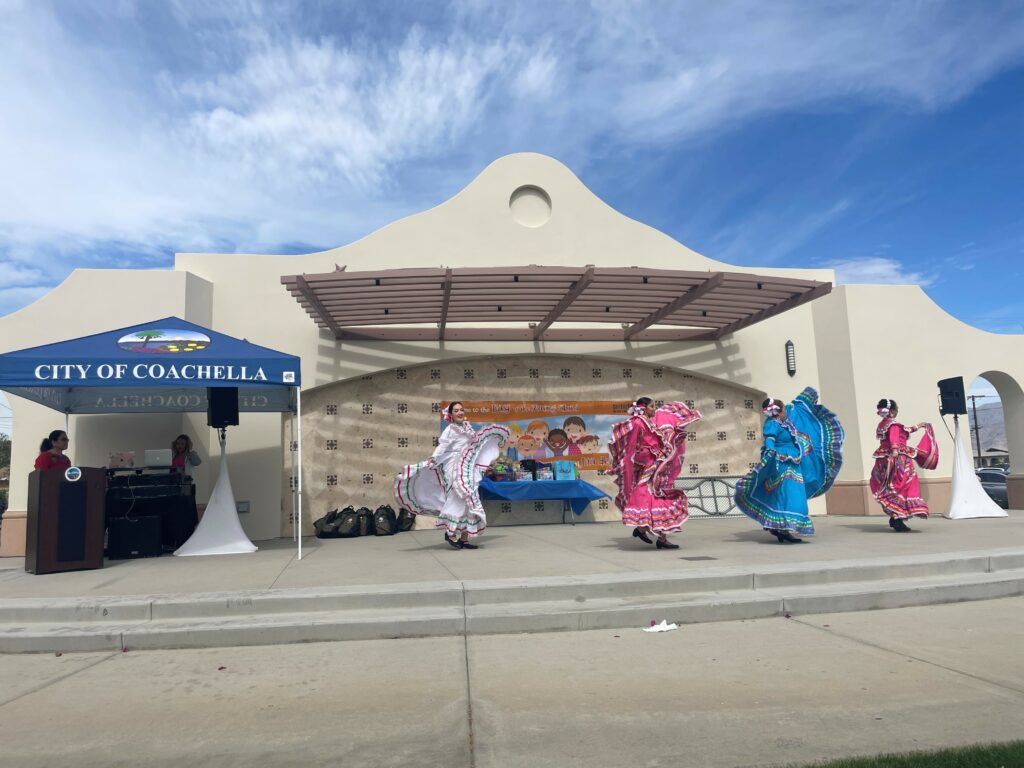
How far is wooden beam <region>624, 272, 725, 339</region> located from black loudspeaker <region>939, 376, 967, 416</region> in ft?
15.9

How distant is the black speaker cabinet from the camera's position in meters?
9.47

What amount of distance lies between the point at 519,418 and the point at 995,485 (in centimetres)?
1589

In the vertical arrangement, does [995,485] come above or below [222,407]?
below

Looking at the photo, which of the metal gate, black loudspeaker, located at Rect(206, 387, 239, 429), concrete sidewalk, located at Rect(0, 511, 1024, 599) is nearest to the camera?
concrete sidewalk, located at Rect(0, 511, 1024, 599)

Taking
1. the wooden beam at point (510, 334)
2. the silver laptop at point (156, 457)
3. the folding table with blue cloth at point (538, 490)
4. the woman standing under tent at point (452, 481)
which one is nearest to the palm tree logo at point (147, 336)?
the silver laptop at point (156, 457)

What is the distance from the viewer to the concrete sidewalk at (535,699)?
343cm

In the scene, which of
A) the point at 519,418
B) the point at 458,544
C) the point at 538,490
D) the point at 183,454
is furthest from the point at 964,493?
the point at 183,454

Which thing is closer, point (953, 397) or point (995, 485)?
point (953, 397)

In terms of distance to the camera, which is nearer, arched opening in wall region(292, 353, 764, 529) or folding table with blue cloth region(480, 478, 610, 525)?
folding table with blue cloth region(480, 478, 610, 525)

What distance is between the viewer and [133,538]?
376 inches

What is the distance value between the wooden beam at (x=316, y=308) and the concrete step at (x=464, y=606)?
18.0 feet

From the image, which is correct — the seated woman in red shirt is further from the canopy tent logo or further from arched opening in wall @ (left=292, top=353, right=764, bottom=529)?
arched opening in wall @ (left=292, top=353, right=764, bottom=529)

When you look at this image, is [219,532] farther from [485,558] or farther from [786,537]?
[786,537]

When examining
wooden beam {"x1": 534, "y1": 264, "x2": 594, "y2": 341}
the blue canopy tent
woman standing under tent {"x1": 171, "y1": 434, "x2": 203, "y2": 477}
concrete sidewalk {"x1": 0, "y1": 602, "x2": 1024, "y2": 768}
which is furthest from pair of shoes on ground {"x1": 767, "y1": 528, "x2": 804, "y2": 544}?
woman standing under tent {"x1": 171, "y1": 434, "x2": 203, "y2": 477}
